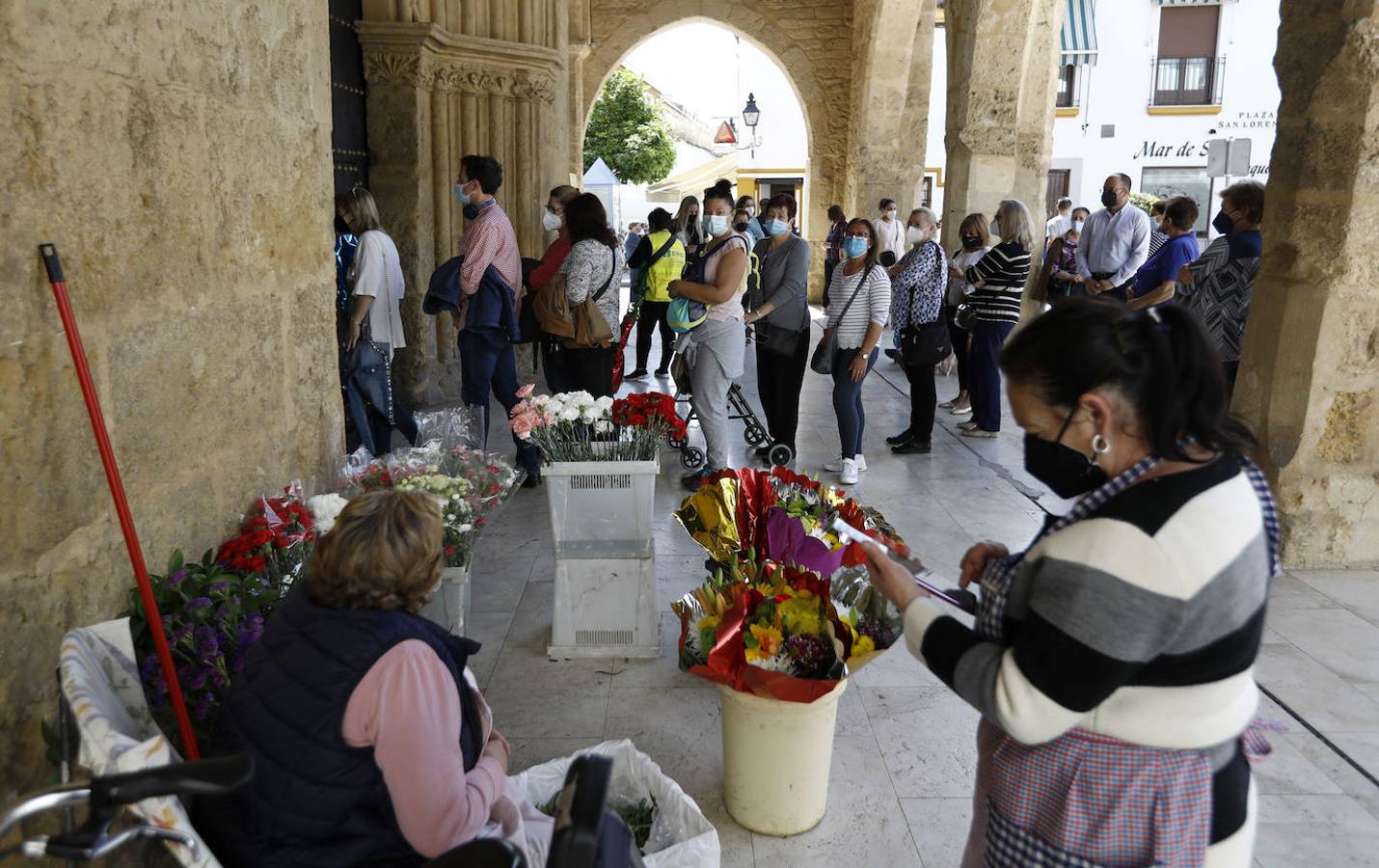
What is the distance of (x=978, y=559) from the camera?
1.97m

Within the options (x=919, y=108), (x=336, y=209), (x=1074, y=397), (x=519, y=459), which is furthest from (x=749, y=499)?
(x=919, y=108)

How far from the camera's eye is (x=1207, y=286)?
18.1ft

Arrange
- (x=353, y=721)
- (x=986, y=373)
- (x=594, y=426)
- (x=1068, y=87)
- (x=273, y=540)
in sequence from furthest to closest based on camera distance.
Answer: (x=1068, y=87)
(x=986, y=373)
(x=594, y=426)
(x=273, y=540)
(x=353, y=721)

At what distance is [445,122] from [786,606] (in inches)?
229

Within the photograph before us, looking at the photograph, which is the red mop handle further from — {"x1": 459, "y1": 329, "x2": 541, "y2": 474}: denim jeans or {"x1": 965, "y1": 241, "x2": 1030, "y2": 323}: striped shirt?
{"x1": 965, "y1": 241, "x2": 1030, "y2": 323}: striped shirt

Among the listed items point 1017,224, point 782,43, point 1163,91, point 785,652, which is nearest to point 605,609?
point 785,652

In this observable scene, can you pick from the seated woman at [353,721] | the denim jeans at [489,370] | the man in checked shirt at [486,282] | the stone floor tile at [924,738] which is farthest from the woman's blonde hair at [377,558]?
the denim jeans at [489,370]

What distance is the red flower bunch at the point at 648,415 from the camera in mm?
3957

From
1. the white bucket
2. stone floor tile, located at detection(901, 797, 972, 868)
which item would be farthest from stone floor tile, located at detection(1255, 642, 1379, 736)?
the white bucket

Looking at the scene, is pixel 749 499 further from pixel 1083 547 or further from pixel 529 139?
pixel 529 139

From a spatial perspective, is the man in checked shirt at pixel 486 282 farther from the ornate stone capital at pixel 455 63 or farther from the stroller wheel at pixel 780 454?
the ornate stone capital at pixel 455 63

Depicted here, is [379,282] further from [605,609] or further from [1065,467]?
[1065,467]

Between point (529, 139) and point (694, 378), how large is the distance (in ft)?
10.7

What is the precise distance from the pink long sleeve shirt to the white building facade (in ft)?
78.8
